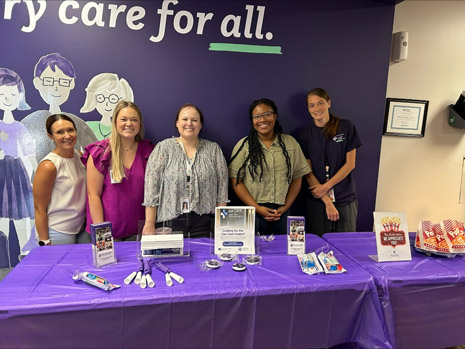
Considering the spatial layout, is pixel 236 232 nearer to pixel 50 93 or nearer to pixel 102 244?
pixel 102 244

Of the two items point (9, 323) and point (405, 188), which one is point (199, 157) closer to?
point (9, 323)

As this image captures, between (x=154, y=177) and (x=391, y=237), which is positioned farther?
(x=154, y=177)

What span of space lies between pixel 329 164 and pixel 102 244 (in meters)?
1.81

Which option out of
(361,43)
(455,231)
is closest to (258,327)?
(455,231)

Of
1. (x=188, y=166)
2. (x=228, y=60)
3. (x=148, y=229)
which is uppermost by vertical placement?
(x=228, y=60)

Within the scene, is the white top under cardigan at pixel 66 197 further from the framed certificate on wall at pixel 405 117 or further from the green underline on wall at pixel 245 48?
the framed certificate on wall at pixel 405 117

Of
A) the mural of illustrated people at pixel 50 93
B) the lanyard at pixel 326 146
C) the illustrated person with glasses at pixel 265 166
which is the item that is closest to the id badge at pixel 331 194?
the lanyard at pixel 326 146

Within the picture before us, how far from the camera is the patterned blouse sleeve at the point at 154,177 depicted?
6.84ft

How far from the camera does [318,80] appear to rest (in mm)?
2783

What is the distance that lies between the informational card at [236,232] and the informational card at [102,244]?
0.55 meters

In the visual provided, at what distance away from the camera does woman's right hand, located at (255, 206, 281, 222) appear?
7.76 ft

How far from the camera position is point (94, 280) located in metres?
1.39

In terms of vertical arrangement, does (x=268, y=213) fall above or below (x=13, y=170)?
below

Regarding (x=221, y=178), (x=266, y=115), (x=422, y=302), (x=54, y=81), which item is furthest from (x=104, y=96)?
(x=422, y=302)
